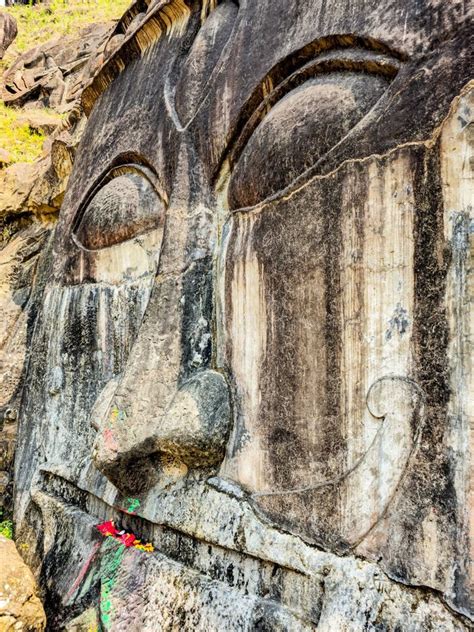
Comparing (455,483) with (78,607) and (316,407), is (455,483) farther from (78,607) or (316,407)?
(78,607)

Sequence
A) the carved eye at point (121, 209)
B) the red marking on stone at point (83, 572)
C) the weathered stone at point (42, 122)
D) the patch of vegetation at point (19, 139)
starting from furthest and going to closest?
the weathered stone at point (42, 122)
the patch of vegetation at point (19, 139)
the carved eye at point (121, 209)
the red marking on stone at point (83, 572)

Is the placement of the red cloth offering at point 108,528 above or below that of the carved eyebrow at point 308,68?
below

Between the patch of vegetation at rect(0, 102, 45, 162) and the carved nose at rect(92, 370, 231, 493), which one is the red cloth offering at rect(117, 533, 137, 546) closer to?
the carved nose at rect(92, 370, 231, 493)

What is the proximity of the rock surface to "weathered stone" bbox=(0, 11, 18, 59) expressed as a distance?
13093mm

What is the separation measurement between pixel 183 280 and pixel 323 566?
1332 millimetres

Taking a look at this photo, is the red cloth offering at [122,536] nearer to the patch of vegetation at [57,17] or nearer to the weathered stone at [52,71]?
the weathered stone at [52,71]

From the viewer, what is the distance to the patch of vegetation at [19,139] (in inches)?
269

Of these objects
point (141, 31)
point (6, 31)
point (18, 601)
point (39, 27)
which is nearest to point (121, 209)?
point (141, 31)

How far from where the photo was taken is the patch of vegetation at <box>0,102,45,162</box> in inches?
269

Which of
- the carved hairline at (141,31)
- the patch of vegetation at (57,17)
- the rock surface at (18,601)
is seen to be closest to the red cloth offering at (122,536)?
the rock surface at (18,601)

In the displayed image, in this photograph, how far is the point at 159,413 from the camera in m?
2.23

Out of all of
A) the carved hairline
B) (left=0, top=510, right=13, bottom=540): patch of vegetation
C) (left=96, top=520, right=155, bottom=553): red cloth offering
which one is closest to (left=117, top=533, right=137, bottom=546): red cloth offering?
(left=96, top=520, right=155, bottom=553): red cloth offering

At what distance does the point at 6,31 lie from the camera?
12.5 metres

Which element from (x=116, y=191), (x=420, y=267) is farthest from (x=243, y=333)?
(x=116, y=191)
